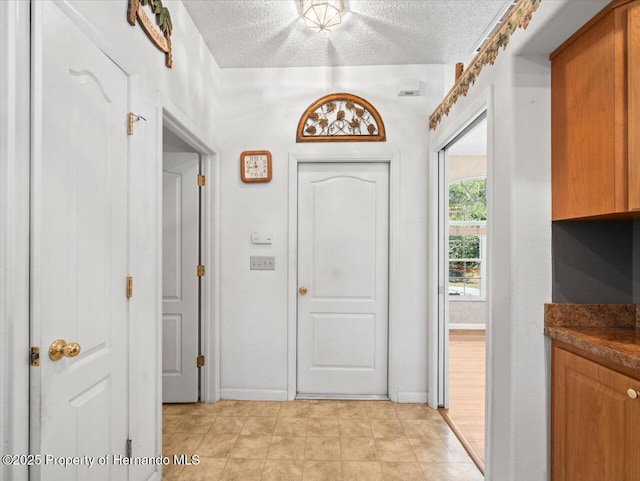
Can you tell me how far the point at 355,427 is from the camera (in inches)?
91.8

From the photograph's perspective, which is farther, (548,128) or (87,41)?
(548,128)

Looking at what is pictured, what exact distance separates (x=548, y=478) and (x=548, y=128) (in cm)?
153

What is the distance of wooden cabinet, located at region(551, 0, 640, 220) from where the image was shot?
1.14 m

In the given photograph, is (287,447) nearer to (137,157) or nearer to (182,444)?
(182,444)

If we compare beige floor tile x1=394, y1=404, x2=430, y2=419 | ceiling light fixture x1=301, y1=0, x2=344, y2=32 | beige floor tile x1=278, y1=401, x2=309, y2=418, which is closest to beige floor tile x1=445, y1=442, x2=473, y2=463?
beige floor tile x1=394, y1=404, x2=430, y2=419

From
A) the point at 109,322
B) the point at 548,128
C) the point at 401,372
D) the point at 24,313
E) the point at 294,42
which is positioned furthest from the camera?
the point at 401,372

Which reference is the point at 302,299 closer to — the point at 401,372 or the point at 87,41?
the point at 401,372

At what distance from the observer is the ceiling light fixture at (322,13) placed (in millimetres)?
1959

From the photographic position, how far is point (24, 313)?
972mm

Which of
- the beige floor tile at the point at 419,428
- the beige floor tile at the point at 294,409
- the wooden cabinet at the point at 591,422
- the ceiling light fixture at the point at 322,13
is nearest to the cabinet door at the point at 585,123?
the wooden cabinet at the point at 591,422

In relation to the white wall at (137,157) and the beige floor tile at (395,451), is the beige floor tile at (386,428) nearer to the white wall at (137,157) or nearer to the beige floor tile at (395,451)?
the beige floor tile at (395,451)

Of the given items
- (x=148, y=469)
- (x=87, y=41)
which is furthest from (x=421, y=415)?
(x=87, y=41)

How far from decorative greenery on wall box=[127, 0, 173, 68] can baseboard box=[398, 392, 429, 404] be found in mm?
2802

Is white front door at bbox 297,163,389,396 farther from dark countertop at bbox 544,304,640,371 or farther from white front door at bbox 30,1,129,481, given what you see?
white front door at bbox 30,1,129,481
